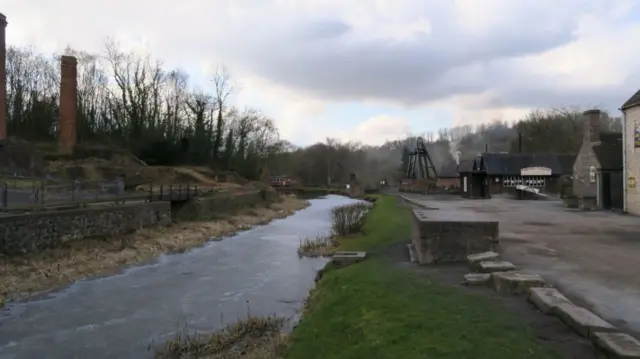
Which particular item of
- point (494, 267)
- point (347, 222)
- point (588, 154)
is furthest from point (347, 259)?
point (588, 154)

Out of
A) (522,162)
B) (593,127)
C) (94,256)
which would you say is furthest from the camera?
(522,162)

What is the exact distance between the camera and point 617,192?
26.6 metres

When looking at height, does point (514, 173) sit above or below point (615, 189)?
above

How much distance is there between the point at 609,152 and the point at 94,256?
1016 inches

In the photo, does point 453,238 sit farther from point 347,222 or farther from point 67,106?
point 67,106

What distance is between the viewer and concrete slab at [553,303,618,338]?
19.3 feet

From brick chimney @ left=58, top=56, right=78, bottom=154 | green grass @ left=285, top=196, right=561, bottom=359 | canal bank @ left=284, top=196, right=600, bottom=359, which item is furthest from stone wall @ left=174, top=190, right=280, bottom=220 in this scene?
green grass @ left=285, top=196, right=561, bottom=359

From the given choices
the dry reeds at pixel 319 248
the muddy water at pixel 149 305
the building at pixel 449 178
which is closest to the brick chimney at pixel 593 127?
the dry reeds at pixel 319 248

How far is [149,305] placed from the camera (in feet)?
42.9

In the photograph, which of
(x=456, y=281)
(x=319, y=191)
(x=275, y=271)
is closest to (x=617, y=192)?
(x=275, y=271)

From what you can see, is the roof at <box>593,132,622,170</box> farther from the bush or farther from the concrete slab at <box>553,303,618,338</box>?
the concrete slab at <box>553,303,618,338</box>

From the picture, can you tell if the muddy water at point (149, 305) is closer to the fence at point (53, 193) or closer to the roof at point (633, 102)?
the fence at point (53, 193)

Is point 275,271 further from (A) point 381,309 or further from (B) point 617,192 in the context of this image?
(B) point 617,192

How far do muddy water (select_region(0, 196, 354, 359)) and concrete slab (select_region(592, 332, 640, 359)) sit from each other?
6.88 m
